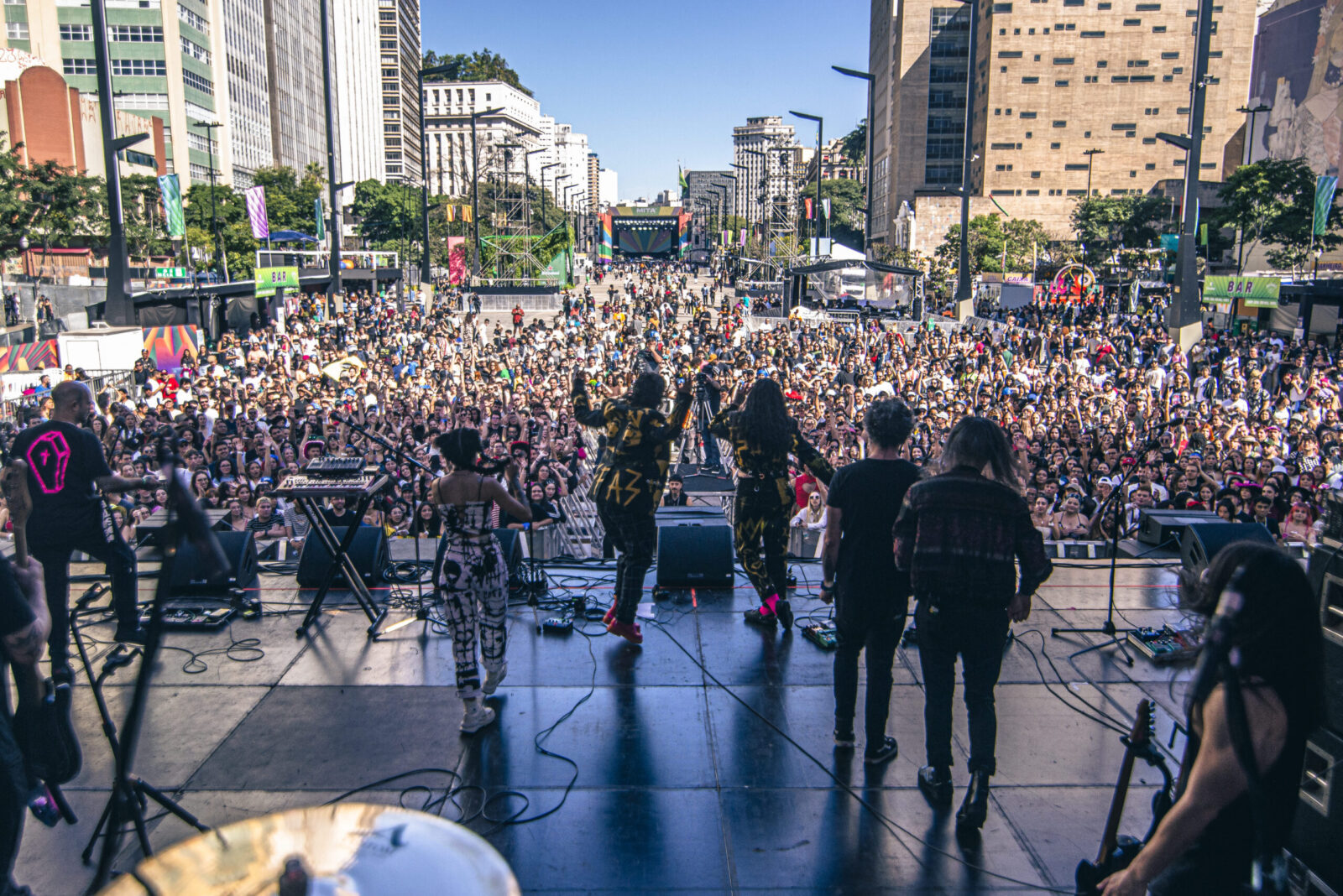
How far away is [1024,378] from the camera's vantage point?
1736 centimetres

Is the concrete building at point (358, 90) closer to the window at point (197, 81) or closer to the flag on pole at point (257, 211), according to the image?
the window at point (197, 81)

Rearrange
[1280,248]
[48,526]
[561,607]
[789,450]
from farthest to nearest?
[1280,248], [561,607], [789,450], [48,526]

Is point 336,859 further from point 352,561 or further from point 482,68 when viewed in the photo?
point 482,68

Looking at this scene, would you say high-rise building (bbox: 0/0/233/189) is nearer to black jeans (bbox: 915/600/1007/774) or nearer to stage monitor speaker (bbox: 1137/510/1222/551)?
stage monitor speaker (bbox: 1137/510/1222/551)

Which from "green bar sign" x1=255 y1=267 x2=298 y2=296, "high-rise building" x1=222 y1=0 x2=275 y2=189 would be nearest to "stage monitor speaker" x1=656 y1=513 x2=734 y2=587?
"green bar sign" x1=255 y1=267 x2=298 y2=296

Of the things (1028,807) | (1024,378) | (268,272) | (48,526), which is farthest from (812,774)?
(268,272)

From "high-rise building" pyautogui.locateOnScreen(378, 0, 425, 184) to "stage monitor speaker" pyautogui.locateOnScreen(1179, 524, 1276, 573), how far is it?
128043 mm

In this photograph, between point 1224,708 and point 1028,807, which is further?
point 1028,807

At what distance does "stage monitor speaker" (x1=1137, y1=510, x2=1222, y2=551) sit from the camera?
6988 mm

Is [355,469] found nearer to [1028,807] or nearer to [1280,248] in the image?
[1028,807]

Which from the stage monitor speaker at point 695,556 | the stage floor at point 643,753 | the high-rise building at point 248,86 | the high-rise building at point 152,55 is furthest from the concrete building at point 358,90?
the stage floor at point 643,753

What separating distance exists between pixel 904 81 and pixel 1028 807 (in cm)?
9353

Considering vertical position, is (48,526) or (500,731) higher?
(48,526)

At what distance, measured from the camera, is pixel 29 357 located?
16047mm
